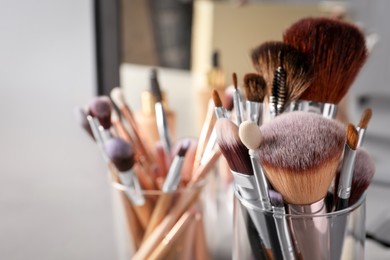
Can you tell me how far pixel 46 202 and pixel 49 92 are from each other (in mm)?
173

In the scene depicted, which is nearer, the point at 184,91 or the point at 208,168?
the point at 208,168

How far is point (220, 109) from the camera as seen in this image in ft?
1.21

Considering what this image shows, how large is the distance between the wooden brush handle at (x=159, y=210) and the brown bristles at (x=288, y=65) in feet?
0.39

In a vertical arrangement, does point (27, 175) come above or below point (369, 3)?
below

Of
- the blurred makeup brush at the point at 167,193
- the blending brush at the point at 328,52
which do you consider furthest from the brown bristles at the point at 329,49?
the blurred makeup brush at the point at 167,193

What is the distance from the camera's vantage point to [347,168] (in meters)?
0.35

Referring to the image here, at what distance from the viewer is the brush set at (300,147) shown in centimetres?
33

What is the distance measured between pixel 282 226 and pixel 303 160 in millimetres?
53

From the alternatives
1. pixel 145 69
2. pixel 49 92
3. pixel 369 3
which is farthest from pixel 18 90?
pixel 369 3

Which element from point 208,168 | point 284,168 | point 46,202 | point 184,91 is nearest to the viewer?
point 284,168

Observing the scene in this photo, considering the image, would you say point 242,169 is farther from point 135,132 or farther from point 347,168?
point 135,132

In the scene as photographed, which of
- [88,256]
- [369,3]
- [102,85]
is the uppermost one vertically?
[369,3]

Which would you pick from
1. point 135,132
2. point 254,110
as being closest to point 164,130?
point 135,132

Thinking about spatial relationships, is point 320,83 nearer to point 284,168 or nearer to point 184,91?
point 284,168
